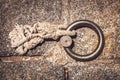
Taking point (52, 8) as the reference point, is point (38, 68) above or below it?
below

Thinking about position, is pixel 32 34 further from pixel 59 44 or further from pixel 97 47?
pixel 97 47

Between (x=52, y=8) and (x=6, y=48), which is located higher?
(x=52, y=8)

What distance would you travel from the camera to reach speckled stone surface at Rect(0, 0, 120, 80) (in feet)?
5.21

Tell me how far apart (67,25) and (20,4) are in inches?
11.5

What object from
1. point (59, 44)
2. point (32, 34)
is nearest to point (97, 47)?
point (59, 44)

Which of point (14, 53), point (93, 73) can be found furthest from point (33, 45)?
point (93, 73)

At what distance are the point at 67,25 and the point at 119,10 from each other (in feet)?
0.96

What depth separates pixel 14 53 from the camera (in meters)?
1.64

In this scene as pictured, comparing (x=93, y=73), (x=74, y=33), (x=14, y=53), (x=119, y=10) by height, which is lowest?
(x=93, y=73)

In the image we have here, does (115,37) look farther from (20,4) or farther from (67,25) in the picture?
(20,4)

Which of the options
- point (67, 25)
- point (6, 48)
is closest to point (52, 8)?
point (67, 25)

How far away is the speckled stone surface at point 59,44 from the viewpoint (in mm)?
1589

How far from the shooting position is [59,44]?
162cm

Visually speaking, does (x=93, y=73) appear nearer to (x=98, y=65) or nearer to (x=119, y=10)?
(x=98, y=65)
